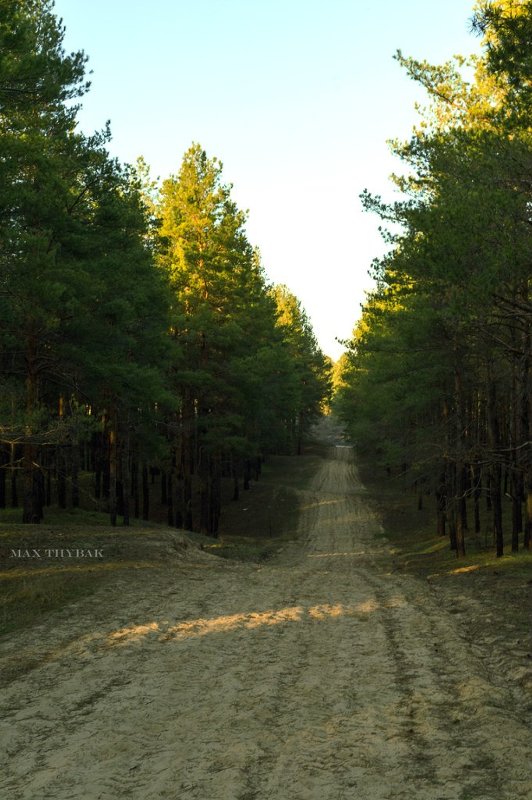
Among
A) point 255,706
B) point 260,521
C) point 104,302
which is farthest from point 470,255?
point 260,521

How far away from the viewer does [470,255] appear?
1234 cm

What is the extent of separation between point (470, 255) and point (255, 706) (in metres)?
8.69

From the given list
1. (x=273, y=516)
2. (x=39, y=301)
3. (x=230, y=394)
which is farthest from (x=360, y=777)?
(x=273, y=516)

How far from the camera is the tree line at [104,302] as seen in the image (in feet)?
51.9

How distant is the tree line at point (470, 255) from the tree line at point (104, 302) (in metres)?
8.07

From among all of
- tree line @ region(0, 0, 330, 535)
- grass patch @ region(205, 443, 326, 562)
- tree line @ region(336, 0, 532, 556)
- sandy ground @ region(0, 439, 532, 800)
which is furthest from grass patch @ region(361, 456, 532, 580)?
tree line @ region(0, 0, 330, 535)

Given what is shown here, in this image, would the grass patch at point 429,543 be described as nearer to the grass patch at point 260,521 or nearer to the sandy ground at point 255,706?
the grass patch at point 260,521

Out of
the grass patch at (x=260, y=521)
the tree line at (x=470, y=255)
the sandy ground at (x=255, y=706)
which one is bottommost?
the grass patch at (x=260, y=521)

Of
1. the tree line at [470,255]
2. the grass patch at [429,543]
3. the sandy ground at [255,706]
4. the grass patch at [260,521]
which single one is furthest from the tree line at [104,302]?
the grass patch at [429,543]

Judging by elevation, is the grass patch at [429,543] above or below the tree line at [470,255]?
below

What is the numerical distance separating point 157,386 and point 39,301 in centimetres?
727

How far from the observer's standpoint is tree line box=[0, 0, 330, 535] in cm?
1581

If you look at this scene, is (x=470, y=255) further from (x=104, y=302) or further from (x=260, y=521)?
(x=260, y=521)

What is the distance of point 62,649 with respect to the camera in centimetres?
973
